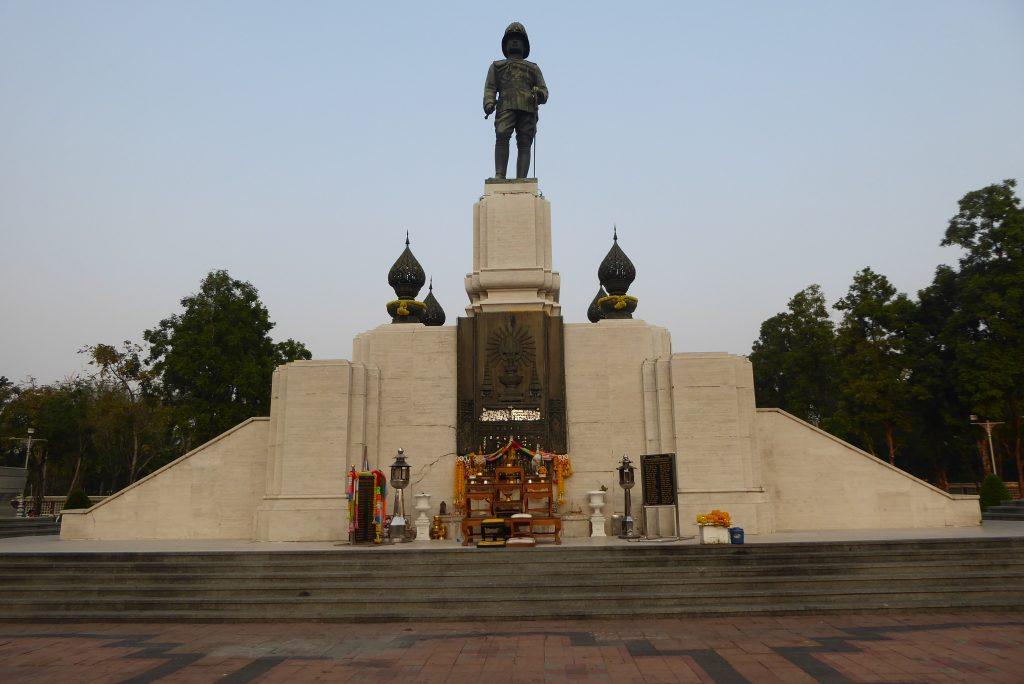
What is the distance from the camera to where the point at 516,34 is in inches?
714

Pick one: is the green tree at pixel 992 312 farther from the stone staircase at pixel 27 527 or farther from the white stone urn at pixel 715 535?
the stone staircase at pixel 27 527

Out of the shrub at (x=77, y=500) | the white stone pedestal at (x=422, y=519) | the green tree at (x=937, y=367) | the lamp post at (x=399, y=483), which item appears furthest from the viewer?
the green tree at (x=937, y=367)

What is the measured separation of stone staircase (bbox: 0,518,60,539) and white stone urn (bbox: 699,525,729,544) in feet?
56.5

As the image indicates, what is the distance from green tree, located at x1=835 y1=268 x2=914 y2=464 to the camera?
2988cm

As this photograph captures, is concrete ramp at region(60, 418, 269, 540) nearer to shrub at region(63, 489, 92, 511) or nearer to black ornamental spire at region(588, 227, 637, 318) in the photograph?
shrub at region(63, 489, 92, 511)

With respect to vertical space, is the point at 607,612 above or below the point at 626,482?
below

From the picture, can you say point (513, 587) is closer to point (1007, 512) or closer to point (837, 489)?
point (837, 489)

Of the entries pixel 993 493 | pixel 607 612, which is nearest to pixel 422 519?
pixel 607 612

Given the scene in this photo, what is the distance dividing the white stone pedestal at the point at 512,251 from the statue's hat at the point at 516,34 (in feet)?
12.1

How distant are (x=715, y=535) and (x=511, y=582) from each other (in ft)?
12.0

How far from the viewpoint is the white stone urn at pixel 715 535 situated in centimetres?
1148

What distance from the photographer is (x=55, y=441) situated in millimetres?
32500

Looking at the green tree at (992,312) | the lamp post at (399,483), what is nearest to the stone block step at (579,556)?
the lamp post at (399,483)

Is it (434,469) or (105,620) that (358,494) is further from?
(105,620)
